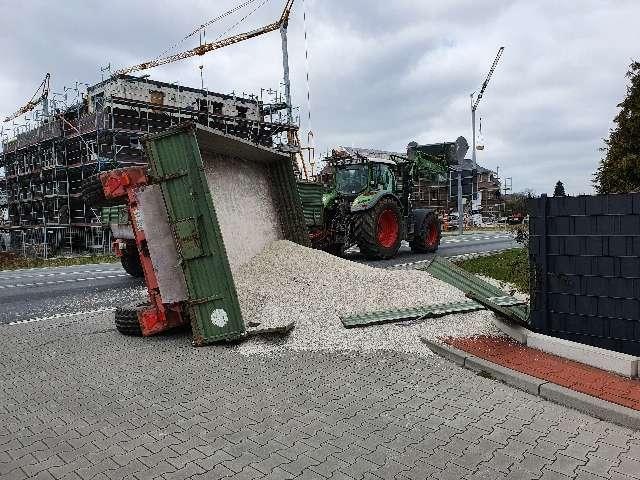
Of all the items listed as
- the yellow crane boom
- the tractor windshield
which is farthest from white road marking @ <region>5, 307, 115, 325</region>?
the yellow crane boom

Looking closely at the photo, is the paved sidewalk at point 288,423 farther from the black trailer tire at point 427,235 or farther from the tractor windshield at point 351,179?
the black trailer tire at point 427,235

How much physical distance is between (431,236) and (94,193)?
Answer: 1228 centimetres

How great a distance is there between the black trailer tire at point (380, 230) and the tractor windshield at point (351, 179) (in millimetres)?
1028

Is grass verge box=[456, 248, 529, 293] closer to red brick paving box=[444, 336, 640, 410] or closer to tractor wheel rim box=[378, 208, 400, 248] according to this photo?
tractor wheel rim box=[378, 208, 400, 248]

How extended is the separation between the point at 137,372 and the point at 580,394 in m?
3.96

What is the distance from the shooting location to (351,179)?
49.5ft

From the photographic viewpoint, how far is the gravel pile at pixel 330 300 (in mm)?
5848

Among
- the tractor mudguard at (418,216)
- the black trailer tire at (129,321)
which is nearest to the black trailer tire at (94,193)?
the black trailer tire at (129,321)

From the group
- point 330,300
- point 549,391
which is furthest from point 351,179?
point 549,391

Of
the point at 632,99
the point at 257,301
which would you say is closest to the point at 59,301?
the point at 257,301

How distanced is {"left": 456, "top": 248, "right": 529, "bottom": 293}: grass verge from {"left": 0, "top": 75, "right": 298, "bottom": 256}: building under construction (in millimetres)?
19945

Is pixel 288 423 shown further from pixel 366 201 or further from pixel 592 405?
pixel 366 201

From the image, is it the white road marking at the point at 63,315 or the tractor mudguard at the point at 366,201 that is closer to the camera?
the white road marking at the point at 63,315

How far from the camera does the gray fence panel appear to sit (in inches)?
195
